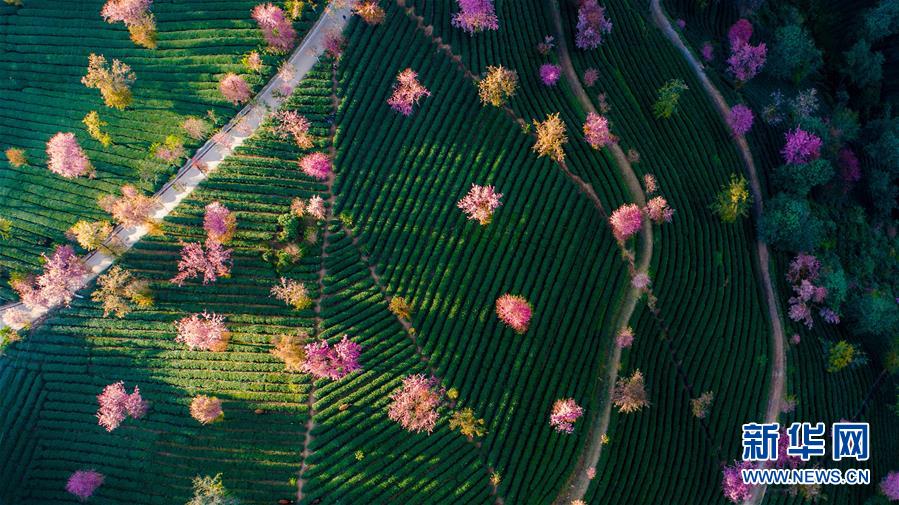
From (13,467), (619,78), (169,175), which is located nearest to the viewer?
(13,467)

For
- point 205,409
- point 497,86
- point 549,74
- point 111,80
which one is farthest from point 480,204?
point 111,80

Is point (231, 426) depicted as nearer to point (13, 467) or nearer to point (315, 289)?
point (315, 289)

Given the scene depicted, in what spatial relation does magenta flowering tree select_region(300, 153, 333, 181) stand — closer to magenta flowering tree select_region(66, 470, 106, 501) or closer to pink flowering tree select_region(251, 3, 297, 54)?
pink flowering tree select_region(251, 3, 297, 54)

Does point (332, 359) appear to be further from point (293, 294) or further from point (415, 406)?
point (415, 406)

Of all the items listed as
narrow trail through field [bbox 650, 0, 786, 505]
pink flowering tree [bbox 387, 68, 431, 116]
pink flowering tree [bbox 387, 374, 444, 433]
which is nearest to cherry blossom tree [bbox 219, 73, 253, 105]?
pink flowering tree [bbox 387, 68, 431, 116]

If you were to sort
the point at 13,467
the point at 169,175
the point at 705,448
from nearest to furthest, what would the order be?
the point at 13,467 < the point at 169,175 < the point at 705,448

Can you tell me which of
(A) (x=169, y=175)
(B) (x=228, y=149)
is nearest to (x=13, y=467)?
(A) (x=169, y=175)

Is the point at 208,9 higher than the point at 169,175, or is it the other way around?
the point at 208,9
